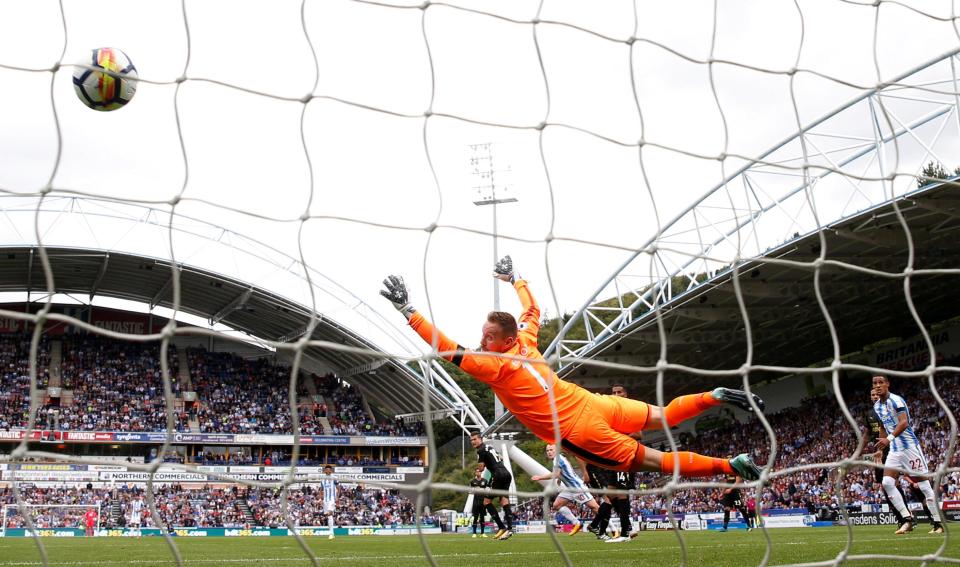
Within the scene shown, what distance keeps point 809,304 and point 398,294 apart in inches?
810

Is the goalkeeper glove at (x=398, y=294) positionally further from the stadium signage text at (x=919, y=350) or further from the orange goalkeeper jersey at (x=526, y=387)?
the stadium signage text at (x=919, y=350)

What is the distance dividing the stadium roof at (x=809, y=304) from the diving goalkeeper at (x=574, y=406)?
1160 cm

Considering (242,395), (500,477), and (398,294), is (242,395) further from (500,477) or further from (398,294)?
(398,294)

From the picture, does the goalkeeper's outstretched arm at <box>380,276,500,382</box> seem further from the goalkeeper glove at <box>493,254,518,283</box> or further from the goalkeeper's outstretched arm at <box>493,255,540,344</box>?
the goalkeeper glove at <box>493,254,518,283</box>

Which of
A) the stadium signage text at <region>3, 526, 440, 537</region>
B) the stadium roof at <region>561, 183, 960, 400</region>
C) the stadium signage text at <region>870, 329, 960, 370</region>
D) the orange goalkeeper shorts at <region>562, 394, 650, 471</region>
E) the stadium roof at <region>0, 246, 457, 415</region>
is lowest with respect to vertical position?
the stadium signage text at <region>3, 526, 440, 537</region>

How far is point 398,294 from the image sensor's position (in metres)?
5.41

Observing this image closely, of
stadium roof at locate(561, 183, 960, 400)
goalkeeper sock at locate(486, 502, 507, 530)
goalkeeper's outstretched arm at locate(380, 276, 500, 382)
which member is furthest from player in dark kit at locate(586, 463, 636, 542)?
stadium roof at locate(561, 183, 960, 400)

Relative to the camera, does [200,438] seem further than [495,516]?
Yes

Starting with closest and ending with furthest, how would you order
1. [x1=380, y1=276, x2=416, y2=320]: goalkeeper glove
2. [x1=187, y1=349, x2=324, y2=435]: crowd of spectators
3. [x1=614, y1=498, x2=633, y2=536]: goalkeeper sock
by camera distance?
[x1=380, y1=276, x2=416, y2=320]: goalkeeper glove, [x1=614, y1=498, x2=633, y2=536]: goalkeeper sock, [x1=187, y1=349, x2=324, y2=435]: crowd of spectators

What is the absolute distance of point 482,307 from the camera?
7375 millimetres

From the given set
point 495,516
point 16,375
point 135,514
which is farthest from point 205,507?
point 495,516

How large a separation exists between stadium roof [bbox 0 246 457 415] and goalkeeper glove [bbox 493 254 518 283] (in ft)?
80.5

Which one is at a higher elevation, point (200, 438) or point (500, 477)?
point (200, 438)

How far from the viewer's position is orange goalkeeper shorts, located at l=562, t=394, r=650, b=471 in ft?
18.0
